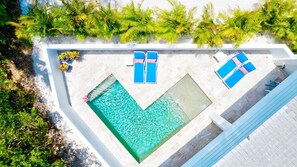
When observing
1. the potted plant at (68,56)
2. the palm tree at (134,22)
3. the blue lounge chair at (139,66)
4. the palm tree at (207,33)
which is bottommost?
the palm tree at (207,33)

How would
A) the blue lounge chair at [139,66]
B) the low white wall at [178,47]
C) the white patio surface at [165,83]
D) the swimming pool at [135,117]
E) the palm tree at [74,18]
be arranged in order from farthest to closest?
1. the swimming pool at [135,117]
2. the white patio surface at [165,83]
3. the blue lounge chair at [139,66]
4. the low white wall at [178,47]
5. the palm tree at [74,18]

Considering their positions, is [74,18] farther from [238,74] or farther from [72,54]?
[238,74]

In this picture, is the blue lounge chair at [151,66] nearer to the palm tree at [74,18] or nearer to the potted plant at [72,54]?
the palm tree at [74,18]

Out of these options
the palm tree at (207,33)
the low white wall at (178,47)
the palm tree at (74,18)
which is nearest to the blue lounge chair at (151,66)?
the low white wall at (178,47)

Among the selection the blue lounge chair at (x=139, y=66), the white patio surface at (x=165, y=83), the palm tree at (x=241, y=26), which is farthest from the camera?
the white patio surface at (x=165, y=83)

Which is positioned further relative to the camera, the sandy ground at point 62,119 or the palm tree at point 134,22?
the sandy ground at point 62,119

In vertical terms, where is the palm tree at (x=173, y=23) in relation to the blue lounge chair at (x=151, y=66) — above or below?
above
